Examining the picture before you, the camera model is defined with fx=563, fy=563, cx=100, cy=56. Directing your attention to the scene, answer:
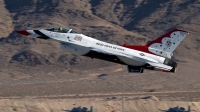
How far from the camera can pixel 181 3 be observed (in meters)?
135

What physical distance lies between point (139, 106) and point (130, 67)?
65.2 feet

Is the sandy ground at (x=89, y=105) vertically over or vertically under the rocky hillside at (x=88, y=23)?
under

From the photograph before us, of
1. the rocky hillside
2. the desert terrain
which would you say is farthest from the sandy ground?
the rocky hillside

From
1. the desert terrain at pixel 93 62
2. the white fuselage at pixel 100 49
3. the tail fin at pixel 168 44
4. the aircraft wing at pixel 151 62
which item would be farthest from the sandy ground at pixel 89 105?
the aircraft wing at pixel 151 62

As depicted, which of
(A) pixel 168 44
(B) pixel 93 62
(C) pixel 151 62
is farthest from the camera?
(B) pixel 93 62

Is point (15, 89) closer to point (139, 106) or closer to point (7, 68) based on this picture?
point (7, 68)

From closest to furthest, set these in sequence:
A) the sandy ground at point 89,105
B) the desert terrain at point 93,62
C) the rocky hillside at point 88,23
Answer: the sandy ground at point 89,105, the desert terrain at point 93,62, the rocky hillside at point 88,23

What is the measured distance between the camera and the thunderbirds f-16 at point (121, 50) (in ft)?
152

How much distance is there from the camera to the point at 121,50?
46.7m

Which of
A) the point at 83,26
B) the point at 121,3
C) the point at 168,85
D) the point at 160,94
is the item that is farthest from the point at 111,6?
the point at 160,94

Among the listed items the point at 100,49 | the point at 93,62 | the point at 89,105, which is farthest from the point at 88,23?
the point at 100,49

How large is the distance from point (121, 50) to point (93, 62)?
64.0 metres

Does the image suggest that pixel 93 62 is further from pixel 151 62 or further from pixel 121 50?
pixel 151 62

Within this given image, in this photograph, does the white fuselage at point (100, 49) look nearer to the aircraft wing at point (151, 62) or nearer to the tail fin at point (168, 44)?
the aircraft wing at point (151, 62)
